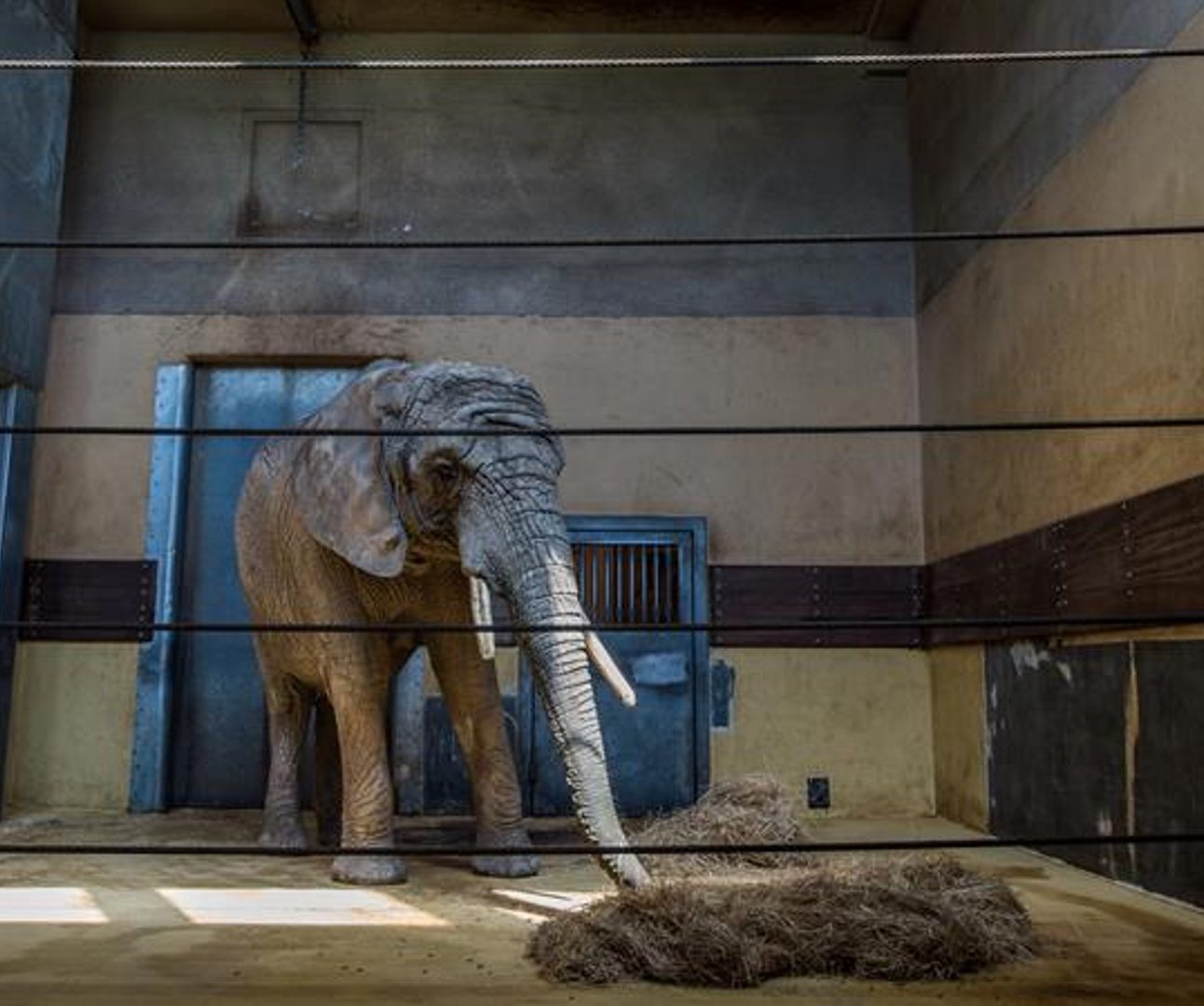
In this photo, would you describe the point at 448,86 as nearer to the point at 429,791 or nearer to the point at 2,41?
the point at 2,41

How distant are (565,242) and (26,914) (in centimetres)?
231

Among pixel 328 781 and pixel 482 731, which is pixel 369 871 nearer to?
pixel 482 731

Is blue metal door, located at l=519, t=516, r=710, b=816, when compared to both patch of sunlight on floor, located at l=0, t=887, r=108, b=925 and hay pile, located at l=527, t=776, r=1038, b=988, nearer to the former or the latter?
patch of sunlight on floor, located at l=0, t=887, r=108, b=925

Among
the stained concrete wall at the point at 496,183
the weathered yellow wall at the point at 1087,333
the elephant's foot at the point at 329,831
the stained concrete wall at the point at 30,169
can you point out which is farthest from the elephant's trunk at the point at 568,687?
the stained concrete wall at the point at 30,169

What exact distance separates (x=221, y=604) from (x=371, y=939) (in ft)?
12.0

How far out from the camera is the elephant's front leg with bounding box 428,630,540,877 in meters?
4.20

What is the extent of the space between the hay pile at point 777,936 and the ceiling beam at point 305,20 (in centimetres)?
520

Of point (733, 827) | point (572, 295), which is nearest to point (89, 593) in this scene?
point (572, 295)

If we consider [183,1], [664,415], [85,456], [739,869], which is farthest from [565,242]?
[183,1]

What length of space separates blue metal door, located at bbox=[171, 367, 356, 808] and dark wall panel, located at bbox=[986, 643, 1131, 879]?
3.53 meters

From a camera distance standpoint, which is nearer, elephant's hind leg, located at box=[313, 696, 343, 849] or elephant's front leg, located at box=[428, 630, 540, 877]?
elephant's front leg, located at box=[428, 630, 540, 877]

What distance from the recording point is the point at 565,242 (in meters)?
2.40

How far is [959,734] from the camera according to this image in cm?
553

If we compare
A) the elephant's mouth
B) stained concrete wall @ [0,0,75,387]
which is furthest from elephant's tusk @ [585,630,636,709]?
stained concrete wall @ [0,0,75,387]
